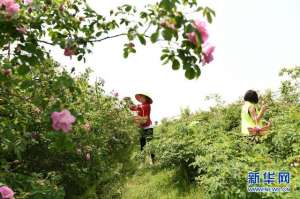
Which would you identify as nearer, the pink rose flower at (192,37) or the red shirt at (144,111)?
the pink rose flower at (192,37)

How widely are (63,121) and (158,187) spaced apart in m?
5.73

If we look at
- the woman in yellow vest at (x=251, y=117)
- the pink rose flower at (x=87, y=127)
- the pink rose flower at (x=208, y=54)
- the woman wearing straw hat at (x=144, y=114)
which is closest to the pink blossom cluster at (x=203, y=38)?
the pink rose flower at (x=208, y=54)

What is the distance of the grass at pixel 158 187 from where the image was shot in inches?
295

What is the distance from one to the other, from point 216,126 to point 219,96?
3665 millimetres

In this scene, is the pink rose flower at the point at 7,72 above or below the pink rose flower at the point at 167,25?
below

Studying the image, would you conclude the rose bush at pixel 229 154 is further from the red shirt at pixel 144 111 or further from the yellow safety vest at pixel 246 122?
the red shirt at pixel 144 111

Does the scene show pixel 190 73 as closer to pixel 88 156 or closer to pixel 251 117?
pixel 88 156

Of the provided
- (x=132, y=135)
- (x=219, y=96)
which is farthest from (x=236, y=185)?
(x=219, y=96)

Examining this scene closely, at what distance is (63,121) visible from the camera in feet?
9.39

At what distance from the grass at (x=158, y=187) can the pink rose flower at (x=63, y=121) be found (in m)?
4.39

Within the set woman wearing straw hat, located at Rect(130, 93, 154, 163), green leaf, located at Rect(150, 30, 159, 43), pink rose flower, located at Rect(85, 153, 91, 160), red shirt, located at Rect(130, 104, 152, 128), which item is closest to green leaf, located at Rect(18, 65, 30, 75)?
green leaf, located at Rect(150, 30, 159, 43)

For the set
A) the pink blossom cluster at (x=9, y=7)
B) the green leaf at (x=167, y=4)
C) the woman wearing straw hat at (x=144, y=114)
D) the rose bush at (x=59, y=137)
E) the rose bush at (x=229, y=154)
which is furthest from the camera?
the woman wearing straw hat at (x=144, y=114)

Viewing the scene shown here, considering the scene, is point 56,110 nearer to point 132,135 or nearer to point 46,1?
point 46,1

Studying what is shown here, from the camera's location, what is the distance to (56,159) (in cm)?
662
